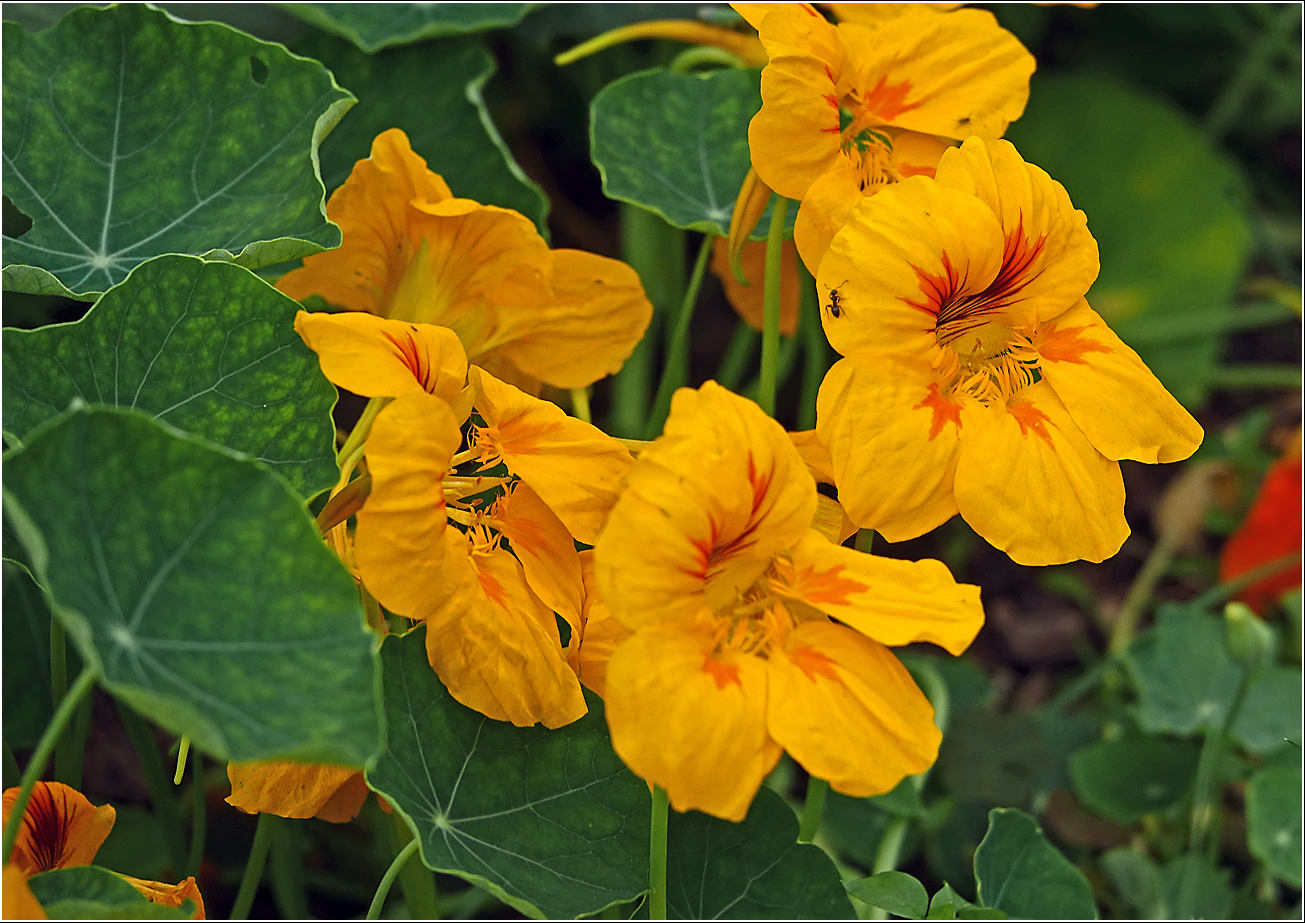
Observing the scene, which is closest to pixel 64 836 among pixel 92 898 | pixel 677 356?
pixel 92 898

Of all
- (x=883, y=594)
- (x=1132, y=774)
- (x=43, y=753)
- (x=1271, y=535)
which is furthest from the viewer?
(x=1271, y=535)

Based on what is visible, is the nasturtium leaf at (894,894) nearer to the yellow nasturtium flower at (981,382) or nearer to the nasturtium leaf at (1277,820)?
the yellow nasturtium flower at (981,382)

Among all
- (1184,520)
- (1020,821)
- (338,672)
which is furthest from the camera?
(1184,520)

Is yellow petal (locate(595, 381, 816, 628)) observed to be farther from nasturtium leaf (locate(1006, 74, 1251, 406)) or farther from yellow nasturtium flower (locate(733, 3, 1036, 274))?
nasturtium leaf (locate(1006, 74, 1251, 406))

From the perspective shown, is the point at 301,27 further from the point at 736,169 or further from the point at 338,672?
the point at 338,672

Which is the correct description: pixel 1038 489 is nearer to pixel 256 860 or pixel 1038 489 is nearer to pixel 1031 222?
pixel 1031 222

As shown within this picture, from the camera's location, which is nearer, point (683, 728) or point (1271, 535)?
point (683, 728)

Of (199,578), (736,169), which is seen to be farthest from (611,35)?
(199,578)
